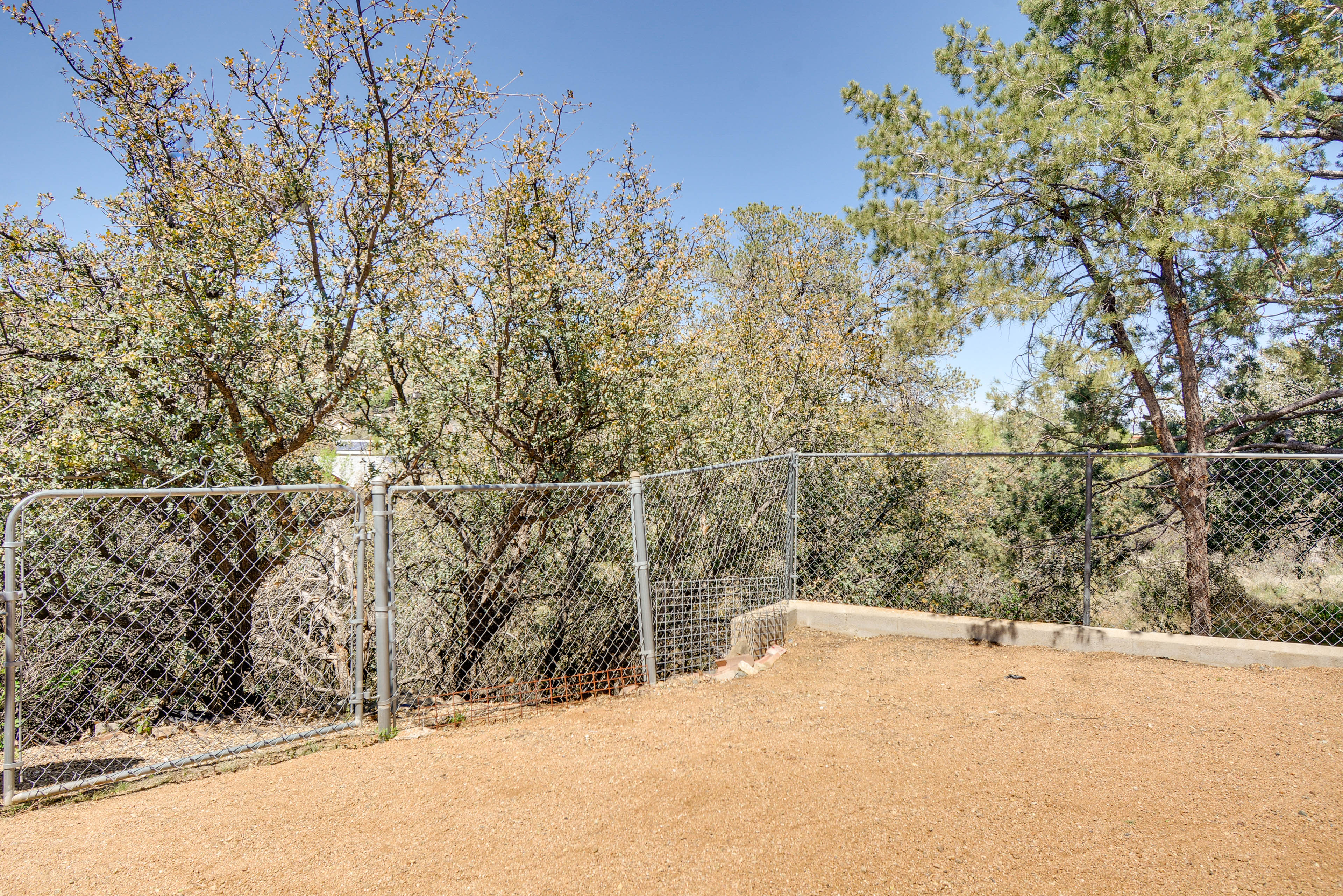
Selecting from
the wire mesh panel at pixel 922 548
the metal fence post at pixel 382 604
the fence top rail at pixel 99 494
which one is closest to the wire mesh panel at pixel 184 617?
the metal fence post at pixel 382 604

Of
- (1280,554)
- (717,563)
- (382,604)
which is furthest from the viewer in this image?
(1280,554)

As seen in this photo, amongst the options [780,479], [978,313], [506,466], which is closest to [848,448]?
[978,313]

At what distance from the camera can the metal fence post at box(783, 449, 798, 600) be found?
19.5 feet

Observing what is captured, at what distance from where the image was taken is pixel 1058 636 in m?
4.83

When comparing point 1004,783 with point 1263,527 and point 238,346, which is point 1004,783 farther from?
point 238,346

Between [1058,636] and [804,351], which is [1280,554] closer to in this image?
[1058,636]

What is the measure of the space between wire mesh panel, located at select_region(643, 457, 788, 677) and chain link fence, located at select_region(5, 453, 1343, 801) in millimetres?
23

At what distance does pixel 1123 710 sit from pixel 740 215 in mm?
16090

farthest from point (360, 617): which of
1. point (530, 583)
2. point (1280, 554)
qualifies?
point (1280, 554)

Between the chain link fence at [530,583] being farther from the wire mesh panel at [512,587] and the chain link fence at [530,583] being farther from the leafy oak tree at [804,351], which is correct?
the leafy oak tree at [804,351]

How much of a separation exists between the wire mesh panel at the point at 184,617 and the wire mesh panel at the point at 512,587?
74 centimetres

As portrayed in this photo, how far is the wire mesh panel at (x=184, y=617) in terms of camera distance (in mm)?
5719

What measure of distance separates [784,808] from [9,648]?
3.35 m

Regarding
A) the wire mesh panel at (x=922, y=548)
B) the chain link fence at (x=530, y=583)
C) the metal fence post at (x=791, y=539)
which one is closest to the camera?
the chain link fence at (x=530, y=583)
